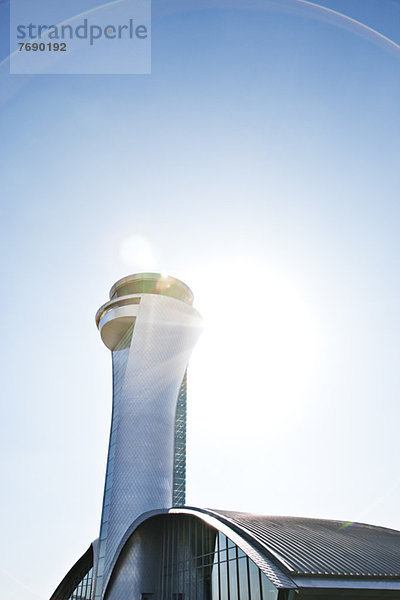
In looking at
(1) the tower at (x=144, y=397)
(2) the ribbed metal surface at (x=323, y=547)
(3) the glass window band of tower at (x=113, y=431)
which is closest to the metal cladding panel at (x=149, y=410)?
(1) the tower at (x=144, y=397)

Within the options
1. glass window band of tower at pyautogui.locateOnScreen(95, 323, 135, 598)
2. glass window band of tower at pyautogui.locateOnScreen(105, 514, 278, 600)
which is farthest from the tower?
glass window band of tower at pyautogui.locateOnScreen(105, 514, 278, 600)

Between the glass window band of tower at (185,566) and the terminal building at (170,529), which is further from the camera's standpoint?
the glass window band of tower at (185,566)

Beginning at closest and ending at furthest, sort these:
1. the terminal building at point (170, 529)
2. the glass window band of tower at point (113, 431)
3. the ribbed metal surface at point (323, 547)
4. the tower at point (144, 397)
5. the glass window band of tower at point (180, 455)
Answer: the ribbed metal surface at point (323, 547), the terminal building at point (170, 529), the glass window band of tower at point (113, 431), the tower at point (144, 397), the glass window band of tower at point (180, 455)

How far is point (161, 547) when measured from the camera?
3722 centimetres

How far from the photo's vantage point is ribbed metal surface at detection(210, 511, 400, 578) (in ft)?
64.7

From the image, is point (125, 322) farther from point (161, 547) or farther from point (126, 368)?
point (161, 547)

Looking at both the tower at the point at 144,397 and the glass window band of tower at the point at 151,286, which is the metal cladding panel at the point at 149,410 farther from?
the glass window band of tower at the point at 151,286

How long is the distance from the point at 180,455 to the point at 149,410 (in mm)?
6064

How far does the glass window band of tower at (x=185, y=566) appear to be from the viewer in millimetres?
22359

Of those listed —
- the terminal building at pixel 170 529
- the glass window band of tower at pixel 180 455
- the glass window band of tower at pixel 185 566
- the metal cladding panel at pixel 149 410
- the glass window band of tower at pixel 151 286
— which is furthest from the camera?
the glass window band of tower at pixel 151 286

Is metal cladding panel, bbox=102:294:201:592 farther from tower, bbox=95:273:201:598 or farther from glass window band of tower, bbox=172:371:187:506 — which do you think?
glass window band of tower, bbox=172:371:187:506

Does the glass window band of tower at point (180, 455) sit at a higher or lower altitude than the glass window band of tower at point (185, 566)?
higher

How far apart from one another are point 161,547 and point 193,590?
353 inches

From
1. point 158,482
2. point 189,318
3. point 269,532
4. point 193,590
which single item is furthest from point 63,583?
point 269,532
